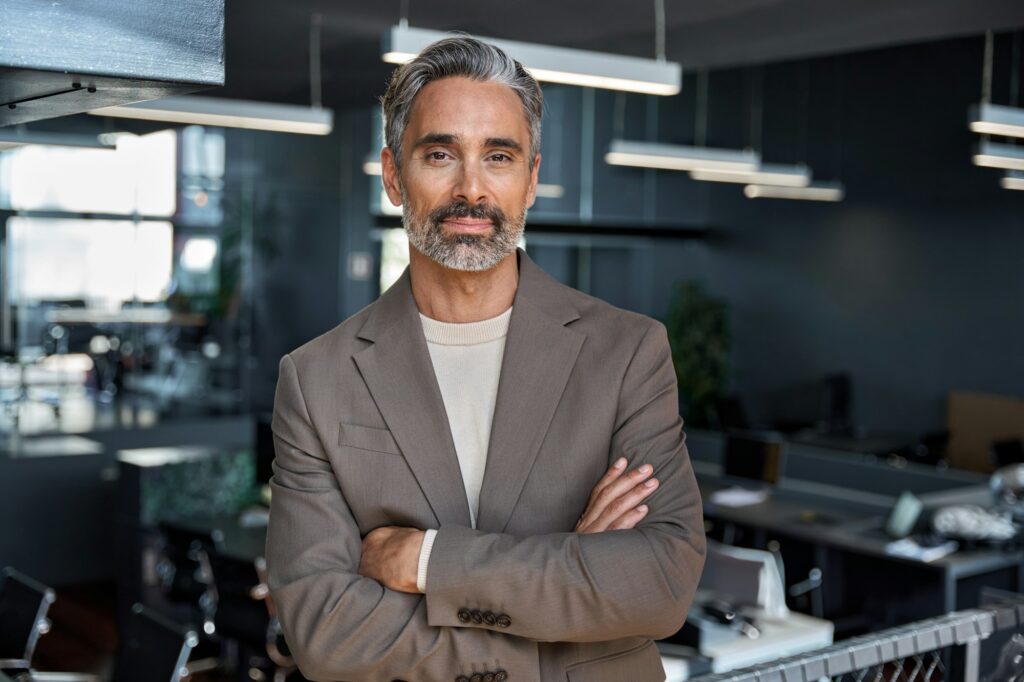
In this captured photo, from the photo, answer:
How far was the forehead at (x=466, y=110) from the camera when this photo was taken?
1597 millimetres

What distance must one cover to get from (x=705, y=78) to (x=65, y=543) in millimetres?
10188

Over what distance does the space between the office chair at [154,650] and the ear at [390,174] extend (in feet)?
6.28

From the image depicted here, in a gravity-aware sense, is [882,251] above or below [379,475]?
above

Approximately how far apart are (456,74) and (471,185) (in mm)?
168

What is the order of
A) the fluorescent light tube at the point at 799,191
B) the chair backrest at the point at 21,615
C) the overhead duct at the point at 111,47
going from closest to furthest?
the overhead duct at the point at 111,47 → the chair backrest at the point at 21,615 → the fluorescent light tube at the point at 799,191

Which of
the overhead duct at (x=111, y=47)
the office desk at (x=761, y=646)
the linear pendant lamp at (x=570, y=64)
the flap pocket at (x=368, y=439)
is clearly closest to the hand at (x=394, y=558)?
the flap pocket at (x=368, y=439)

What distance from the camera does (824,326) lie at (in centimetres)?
1342

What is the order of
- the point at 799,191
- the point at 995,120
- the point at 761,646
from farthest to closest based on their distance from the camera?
the point at 799,191
the point at 995,120
the point at 761,646

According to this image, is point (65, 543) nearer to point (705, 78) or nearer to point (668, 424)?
point (668, 424)

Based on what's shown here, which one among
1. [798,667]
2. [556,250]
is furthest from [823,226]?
[798,667]

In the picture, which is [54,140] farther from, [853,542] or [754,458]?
[853,542]

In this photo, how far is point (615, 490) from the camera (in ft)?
5.25

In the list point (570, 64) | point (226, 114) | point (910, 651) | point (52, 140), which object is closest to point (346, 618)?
point (910, 651)

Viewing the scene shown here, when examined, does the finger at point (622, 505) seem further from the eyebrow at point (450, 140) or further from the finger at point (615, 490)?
the eyebrow at point (450, 140)
